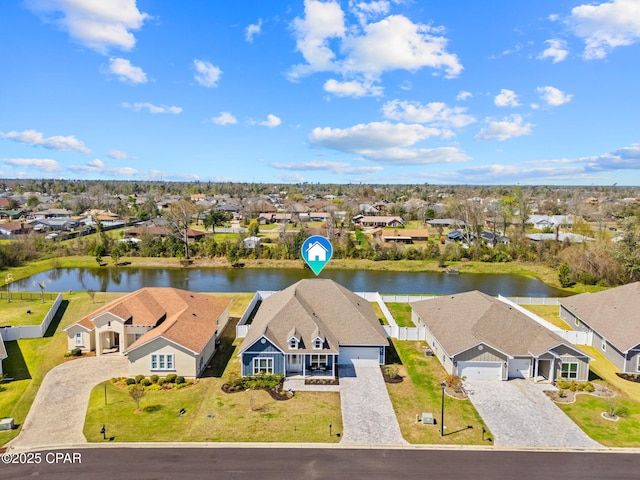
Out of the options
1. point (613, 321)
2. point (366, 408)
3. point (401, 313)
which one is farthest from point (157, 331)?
point (613, 321)

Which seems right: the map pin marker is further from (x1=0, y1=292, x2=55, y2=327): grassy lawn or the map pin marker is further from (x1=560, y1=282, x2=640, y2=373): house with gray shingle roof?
(x1=0, y1=292, x2=55, y2=327): grassy lawn

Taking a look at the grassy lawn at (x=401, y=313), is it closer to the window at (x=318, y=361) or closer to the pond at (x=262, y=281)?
the pond at (x=262, y=281)

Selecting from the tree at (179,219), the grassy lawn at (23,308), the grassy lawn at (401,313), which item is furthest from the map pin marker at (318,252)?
the tree at (179,219)

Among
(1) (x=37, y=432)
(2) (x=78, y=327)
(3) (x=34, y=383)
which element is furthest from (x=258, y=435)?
(2) (x=78, y=327)

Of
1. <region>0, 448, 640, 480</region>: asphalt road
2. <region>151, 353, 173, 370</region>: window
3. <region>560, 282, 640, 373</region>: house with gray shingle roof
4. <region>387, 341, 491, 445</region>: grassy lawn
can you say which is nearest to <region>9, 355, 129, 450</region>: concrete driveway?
<region>0, 448, 640, 480</region>: asphalt road

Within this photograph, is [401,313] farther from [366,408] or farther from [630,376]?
[366,408]

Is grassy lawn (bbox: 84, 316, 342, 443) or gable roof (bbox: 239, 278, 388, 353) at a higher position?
gable roof (bbox: 239, 278, 388, 353)
